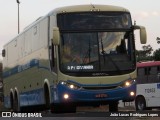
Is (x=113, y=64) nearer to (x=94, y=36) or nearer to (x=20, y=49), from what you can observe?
(x=94, y=36)

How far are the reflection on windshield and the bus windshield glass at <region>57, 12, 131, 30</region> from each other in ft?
1.05

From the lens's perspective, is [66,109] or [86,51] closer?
[86,51]

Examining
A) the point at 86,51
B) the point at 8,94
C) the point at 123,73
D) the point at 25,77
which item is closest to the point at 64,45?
the point at 86,51

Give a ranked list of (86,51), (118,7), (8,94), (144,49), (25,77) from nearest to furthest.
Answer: (86,51) < (118,7) < (25,77) < (8,94) < (144,49)

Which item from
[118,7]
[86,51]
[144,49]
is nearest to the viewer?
[86,51]

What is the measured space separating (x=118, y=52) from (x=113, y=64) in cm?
45

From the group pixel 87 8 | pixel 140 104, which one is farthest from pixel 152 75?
pixel 87 8

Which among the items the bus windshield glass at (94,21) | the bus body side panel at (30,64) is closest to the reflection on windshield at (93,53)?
the bus windshield glass at (94,21)

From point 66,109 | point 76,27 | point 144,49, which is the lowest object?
point 66,109

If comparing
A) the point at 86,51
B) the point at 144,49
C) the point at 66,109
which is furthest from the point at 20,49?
the point at 144,49

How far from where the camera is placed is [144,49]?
4606 inches

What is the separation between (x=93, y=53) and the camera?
1909 cm

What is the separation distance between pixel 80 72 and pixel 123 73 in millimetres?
1539

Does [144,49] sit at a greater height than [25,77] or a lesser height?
greater
